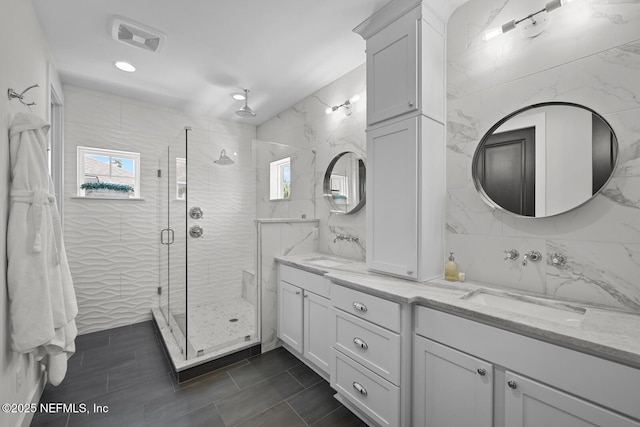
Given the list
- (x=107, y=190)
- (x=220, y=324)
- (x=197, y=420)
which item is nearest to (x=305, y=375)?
(x=197, y=420)

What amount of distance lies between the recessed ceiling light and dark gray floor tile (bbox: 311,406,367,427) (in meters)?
3.22

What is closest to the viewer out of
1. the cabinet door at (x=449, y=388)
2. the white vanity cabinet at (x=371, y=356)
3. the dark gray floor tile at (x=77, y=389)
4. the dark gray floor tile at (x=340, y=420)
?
the cabinet door at (x=449, y=388)

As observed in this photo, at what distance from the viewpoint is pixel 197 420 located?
1.74m

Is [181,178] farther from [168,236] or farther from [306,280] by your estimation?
[306,280]

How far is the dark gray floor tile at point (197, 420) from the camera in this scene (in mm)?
1704

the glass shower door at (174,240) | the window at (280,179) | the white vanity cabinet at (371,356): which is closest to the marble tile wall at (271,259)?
the window at (280,179)

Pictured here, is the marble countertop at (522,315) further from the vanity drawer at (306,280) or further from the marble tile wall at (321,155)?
the marble tile wall at (321,155)

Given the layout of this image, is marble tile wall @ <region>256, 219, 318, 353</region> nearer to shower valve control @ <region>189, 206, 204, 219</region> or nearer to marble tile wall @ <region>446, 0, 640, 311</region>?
shower valve control @ <region>189, 206, 204, 219</region>

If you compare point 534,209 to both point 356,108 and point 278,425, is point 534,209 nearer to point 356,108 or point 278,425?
point 356,108

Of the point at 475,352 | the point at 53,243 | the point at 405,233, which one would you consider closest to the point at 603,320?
the point at 475,352

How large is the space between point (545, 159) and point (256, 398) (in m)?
2.32

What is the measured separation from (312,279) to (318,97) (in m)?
1.97

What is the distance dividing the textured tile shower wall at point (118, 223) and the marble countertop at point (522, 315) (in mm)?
1513

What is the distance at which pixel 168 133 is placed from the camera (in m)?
3.47
